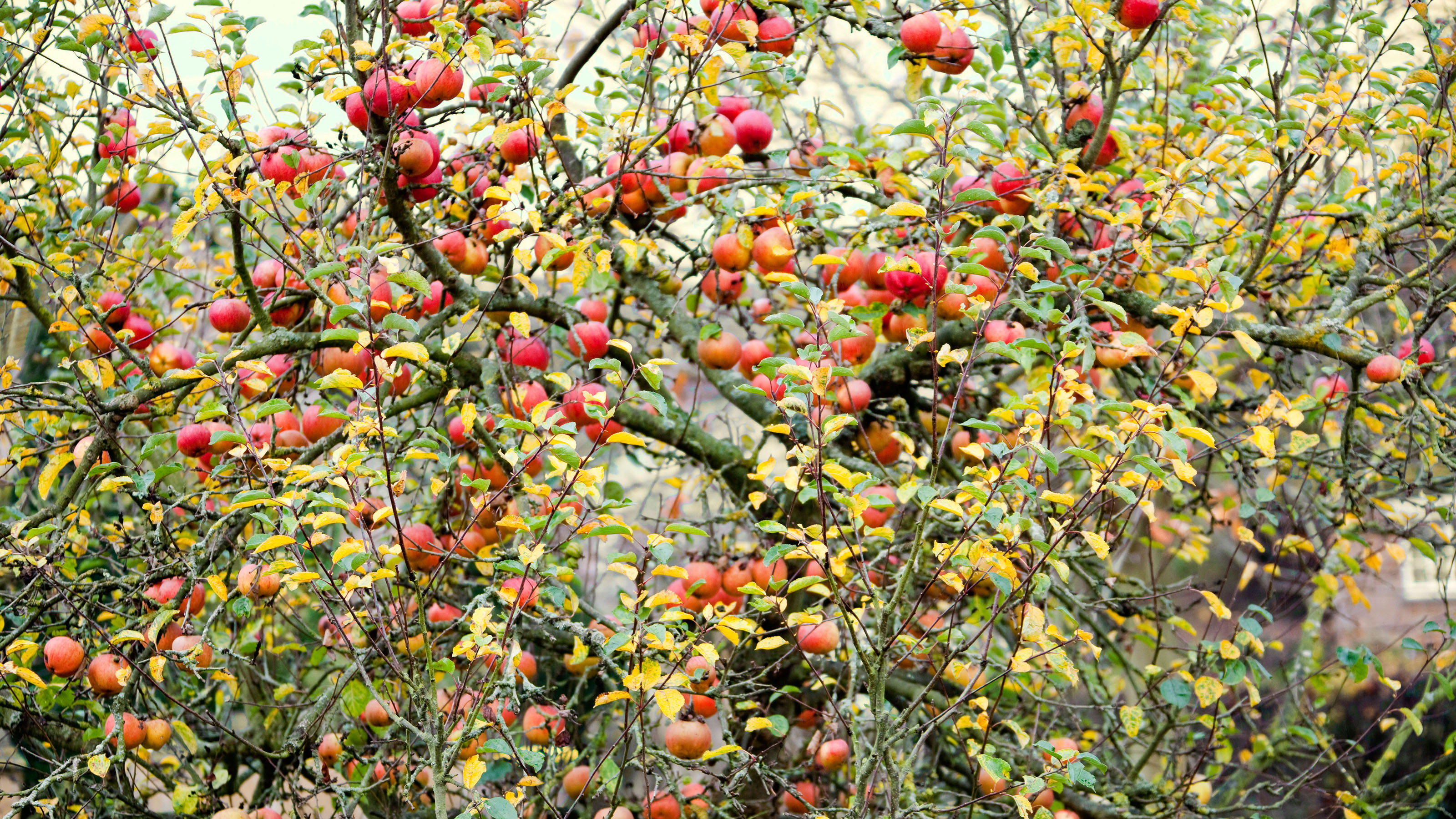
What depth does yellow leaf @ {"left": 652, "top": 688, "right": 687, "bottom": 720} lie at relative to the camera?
183 centimetres

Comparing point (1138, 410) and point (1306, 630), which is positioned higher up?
point (1138, 410)

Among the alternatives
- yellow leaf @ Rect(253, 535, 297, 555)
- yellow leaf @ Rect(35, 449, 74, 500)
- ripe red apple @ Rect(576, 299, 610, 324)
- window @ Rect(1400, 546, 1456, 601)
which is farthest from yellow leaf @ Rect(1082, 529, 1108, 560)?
window @ Rect(1400, 546, 1456, 601)

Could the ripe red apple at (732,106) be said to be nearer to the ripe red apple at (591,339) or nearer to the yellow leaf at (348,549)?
the ripe red apple at (591,339)

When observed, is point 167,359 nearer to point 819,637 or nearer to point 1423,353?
point 819,637

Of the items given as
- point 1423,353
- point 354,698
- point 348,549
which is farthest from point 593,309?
point 1423,353

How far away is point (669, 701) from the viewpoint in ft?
6.05

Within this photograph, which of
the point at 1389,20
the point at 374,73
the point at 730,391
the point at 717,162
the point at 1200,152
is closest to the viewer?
the point at 374,73

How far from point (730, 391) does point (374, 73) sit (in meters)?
1.45

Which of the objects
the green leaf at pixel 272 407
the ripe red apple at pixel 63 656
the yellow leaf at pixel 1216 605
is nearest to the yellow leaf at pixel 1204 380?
the yellow leaf at pixel 1216 605

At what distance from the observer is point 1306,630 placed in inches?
155

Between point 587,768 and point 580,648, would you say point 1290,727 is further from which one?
point 580,648

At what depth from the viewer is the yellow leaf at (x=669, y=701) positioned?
1.83 meters

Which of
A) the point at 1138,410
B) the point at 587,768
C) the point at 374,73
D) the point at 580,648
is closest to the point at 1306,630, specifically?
the point at 1138,410

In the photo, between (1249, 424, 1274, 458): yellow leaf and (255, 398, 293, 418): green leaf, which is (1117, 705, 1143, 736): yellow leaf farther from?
(255, 398, 293, 418): green leaf
